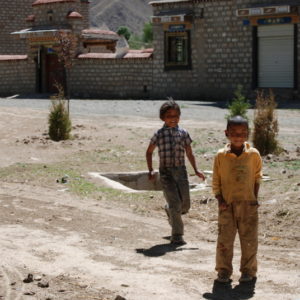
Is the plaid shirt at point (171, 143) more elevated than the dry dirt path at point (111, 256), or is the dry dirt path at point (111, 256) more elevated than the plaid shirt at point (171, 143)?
the plaid shirt at point (171, 143)

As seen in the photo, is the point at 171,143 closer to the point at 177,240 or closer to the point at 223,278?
the point at 177,240

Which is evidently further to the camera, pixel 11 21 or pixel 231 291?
pixel 11 21

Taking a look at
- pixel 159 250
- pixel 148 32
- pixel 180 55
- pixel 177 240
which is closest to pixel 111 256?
pixel 159 250

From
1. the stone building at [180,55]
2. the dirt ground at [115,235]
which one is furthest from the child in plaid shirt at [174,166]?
the stone building at [180,55]

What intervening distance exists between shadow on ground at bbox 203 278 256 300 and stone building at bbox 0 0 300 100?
76.3 feet

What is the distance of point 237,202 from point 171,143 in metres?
1.79

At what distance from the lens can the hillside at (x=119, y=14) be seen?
10781cm

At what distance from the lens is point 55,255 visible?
257 inches

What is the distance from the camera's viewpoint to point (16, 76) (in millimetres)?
37281

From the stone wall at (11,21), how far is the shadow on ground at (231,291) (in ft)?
128

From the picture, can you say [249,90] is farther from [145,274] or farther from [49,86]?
[145,274]

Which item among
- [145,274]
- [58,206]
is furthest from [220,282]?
[58,206]

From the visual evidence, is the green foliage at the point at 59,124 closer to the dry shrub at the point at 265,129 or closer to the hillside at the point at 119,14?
the dry shrub at the point at 265,129

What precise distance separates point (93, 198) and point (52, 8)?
1068 inches
